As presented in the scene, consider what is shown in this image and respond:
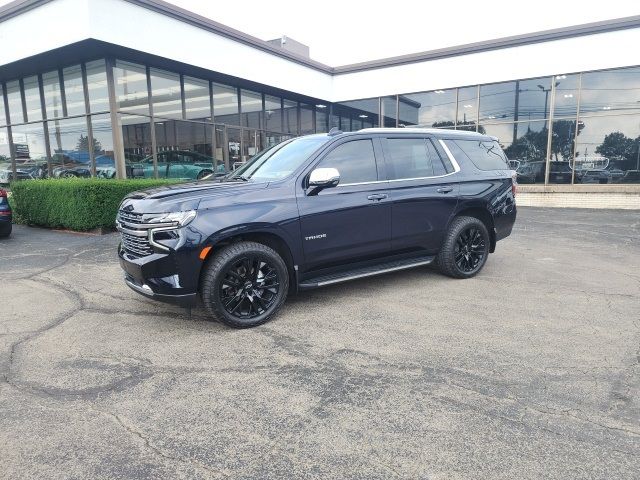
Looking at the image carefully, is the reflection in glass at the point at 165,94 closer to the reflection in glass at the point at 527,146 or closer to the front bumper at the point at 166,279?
the front bumper at the point at 166,279

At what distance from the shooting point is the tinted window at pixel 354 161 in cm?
477

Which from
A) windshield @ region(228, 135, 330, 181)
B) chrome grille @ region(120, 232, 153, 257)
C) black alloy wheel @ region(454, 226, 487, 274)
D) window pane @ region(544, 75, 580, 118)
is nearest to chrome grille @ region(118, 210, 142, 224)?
chrome grille @ region(120, 232, 153, 257)

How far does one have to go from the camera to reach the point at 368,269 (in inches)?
194

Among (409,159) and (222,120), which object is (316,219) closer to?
(409,159)

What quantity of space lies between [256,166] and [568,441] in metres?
3.99

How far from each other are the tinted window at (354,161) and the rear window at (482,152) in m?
1.37

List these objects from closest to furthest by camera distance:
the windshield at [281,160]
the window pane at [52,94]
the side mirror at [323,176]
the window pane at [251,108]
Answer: the side mirror at [323,176], the windshield at [281,160], the window pane at [52,94], the window pane at [251,108]

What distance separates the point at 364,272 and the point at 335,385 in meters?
1.92

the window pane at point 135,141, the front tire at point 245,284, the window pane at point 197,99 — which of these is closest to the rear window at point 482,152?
the front tire at point 245,284

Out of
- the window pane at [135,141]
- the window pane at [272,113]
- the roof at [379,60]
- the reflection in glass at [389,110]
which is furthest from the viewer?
the reflection in glass at [389,110]

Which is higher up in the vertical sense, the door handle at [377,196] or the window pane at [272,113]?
the window pane at [272,113]

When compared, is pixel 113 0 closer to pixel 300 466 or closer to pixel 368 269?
pixel 368 269

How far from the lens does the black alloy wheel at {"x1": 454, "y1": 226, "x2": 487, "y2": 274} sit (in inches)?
225

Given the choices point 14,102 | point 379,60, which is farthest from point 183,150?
point 379,60
